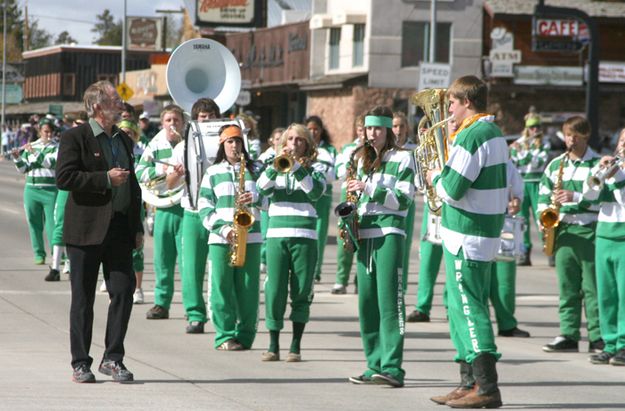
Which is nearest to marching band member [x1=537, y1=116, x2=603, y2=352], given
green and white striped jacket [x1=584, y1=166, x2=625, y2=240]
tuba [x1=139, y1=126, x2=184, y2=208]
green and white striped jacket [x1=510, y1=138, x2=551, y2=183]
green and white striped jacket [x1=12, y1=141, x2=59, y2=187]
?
green and white striped jacket [x1=584, y1=166, x2=625, y2=240]

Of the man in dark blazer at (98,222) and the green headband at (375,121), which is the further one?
the green headband at (375,121)

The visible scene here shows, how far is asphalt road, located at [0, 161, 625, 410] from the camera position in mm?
8805

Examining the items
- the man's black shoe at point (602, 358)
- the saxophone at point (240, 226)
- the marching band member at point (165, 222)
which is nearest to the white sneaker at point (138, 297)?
the marching band member at point (165, 222)

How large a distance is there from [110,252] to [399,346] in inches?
82.5

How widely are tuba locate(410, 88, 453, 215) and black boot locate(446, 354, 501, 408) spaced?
1276 mm

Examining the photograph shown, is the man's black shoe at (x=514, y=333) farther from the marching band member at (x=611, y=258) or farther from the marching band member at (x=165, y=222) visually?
the marching band member at (x=165, y=222)

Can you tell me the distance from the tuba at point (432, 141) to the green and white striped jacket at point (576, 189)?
7.86ft

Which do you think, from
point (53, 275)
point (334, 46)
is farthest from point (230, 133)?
point (334, 46)

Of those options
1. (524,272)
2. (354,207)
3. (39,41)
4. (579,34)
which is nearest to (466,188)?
(354,207)

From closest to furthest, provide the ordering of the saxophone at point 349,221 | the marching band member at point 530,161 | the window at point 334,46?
the saxophone at point 349,221
the marching band member at point 530,161
the window at point 334,46

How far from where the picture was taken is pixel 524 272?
18.4 metres

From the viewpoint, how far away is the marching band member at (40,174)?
1717 centimetres

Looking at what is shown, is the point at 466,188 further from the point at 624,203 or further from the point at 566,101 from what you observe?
the point at 566,101

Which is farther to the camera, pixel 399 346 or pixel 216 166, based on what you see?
pixel 216 166
